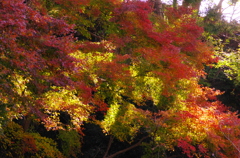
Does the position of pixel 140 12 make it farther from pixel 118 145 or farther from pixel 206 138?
pixel 118 145

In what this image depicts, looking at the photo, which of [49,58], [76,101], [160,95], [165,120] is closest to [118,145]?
[160,95]

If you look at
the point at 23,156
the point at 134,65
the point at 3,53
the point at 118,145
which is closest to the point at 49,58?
the point at 3,53

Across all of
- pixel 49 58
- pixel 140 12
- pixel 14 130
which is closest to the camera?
pixel 49 58

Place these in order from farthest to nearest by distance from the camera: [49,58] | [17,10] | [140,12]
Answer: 1. [140,12]
2. [49,58]
3. [17,10]

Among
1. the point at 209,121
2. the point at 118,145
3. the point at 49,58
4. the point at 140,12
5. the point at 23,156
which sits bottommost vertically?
the point at 118,145

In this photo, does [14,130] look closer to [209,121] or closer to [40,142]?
[40,142]

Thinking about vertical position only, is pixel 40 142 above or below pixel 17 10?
below

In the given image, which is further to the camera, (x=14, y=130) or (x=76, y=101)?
(x=14, y=130)

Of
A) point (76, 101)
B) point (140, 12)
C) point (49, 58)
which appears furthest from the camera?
point (140, 12)

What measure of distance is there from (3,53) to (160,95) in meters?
6.70

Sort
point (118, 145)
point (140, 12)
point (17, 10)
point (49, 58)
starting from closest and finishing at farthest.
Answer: point (17, 10) → point (49, 58) → point (140, 12) → point (118, 145)

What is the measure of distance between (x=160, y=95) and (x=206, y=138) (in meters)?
2.32

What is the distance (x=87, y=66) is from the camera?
27.2ft

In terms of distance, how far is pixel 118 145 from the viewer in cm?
1238
